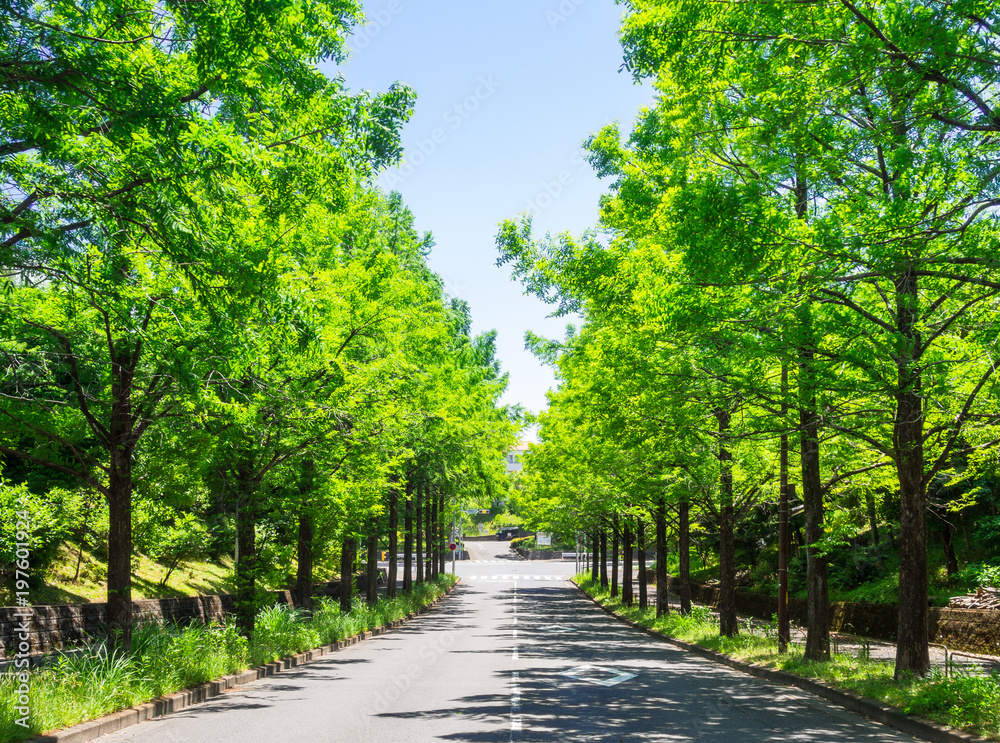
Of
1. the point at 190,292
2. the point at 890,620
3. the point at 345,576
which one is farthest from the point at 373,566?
the point at 190,292

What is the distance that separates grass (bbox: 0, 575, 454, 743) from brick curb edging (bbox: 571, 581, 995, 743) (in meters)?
9.26

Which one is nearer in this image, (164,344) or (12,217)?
(12,217)

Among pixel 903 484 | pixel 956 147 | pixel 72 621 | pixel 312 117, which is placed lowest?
pixel 72 621

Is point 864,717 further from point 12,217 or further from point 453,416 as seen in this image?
point 453,416

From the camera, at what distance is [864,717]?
10.7 metres

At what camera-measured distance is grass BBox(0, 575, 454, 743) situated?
8.61 meters

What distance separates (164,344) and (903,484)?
1034cm

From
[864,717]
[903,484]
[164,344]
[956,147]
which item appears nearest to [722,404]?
[903,484]

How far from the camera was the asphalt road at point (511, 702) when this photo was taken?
9117 mm

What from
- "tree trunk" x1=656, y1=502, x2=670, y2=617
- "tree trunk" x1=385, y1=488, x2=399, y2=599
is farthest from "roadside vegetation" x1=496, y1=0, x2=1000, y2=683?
"tree trunk" x1=385, y1=488, x2=399, y2=599

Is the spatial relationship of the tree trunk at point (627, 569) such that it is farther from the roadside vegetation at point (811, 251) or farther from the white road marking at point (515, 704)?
the white road marking at point (515, 704)

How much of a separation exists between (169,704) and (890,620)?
17.5m

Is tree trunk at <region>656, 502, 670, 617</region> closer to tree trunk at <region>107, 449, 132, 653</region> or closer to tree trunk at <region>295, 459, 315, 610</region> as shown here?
tree trunk at <region>295, 459, 315, 610</region>

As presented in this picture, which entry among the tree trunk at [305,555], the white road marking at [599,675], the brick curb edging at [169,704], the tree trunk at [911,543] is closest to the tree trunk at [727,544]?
the white road marking at [599,675]
